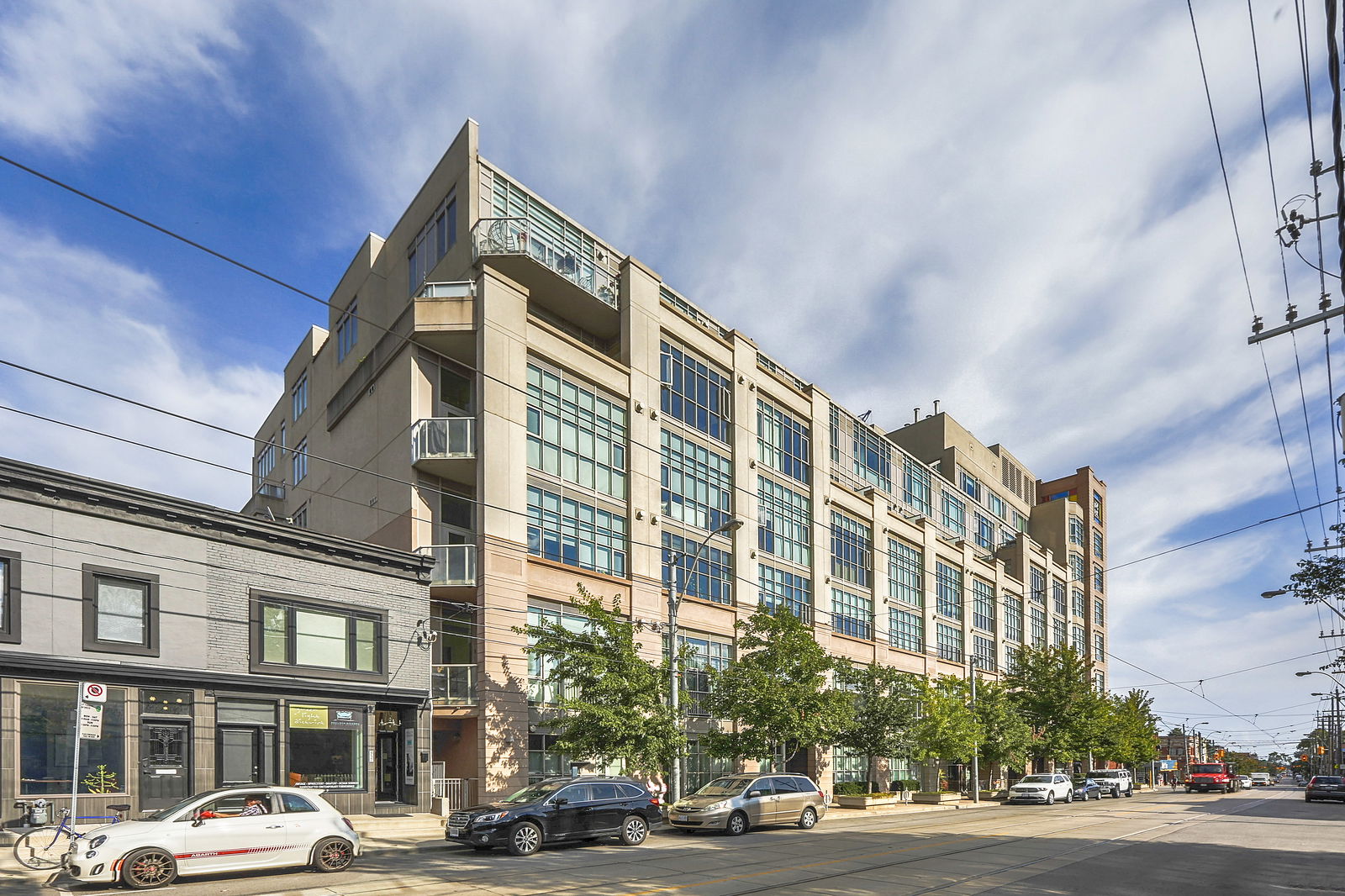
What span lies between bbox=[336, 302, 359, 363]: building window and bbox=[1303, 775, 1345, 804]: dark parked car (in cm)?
5381

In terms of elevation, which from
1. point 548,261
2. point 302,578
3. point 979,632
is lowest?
point 979,632

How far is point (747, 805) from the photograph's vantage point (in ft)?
Result: 82.8

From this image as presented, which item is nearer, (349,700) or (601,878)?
(601,878)

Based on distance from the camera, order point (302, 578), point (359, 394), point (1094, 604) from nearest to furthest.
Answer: point (302, 578) → point (359, 394) → point (1094, 604)

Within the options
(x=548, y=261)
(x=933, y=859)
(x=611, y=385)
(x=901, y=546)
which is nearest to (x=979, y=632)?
(x=901, y=546)

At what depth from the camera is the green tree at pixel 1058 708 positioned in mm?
58938

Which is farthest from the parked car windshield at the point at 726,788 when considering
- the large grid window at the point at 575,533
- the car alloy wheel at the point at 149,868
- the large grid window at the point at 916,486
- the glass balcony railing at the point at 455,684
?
the large grid window at the point at 916,486

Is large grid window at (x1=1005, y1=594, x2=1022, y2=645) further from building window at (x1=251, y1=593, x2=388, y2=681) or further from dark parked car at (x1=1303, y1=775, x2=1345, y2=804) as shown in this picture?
building window at (x1=251, y1=593, x2=388, y2=681)

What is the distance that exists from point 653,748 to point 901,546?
1390 inches

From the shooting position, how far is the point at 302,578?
25828mm

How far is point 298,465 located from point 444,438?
18709mm

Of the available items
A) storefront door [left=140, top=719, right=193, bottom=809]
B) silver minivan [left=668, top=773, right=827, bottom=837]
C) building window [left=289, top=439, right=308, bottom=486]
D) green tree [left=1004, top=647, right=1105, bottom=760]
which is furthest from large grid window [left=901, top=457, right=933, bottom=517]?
storefront door [left=140, top=719, right=193, bottom=809]

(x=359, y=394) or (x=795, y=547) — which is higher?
(x=359, y=394)

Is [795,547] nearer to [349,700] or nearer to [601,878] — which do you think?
[349,700]
